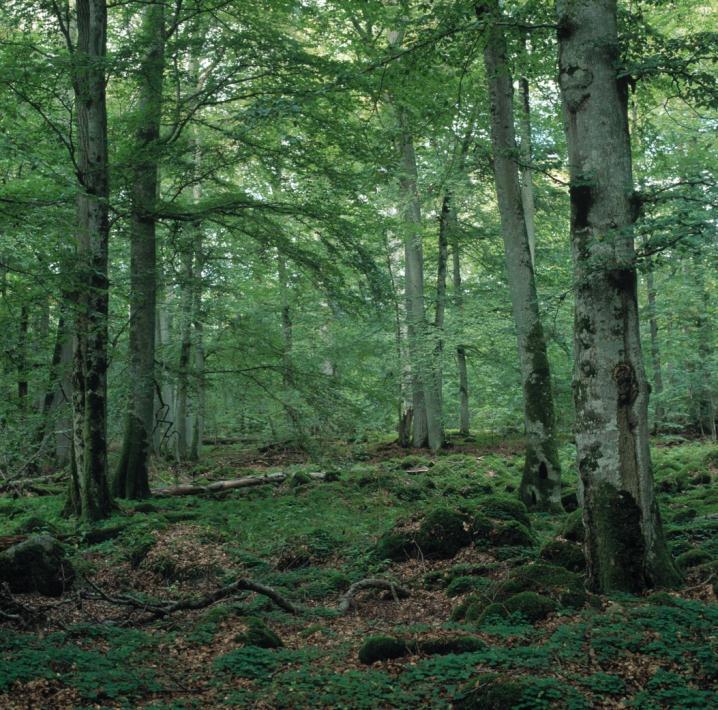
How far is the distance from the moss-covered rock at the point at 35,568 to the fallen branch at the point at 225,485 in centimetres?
619

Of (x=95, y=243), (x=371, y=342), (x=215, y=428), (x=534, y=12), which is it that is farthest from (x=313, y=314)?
(x=534, y=12)

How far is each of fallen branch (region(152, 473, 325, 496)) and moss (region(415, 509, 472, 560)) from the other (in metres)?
6.67

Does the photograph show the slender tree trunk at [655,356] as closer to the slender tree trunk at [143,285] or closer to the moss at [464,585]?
the slender tree trunk at [143,285]

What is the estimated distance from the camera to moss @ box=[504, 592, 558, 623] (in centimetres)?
554

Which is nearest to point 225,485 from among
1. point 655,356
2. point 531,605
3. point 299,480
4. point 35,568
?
point 299,480

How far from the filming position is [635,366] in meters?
5.65

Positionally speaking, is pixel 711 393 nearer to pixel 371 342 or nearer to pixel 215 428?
pixel 371 342

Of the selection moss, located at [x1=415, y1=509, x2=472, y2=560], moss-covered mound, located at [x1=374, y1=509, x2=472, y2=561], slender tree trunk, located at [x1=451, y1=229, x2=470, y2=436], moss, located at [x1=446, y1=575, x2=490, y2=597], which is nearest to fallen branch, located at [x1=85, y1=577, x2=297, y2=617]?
moss, located at [x1=446, y1=575, x2=490, y2=597]

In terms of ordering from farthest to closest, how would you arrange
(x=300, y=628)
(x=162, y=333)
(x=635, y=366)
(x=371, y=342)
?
(x=162, y=333)
(x=371, y=342)
(x=300, y=628)
(x=635, y=366)

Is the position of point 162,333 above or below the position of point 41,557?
above

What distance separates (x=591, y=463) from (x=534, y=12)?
4.89 meters

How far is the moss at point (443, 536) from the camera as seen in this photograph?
27.4 ft

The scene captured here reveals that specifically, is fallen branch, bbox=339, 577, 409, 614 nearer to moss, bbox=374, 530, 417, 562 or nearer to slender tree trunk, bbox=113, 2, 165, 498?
moss, bbox=374, 530, 417, 562

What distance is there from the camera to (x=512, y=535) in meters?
8.29
